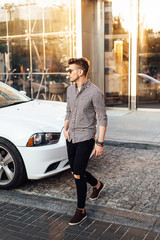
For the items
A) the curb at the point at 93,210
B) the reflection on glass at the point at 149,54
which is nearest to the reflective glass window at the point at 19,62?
the reflection on glass at the point at 149,54

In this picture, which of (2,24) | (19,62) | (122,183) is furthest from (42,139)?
(2,24)

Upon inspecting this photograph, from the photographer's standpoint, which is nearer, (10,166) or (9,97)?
(10,166)

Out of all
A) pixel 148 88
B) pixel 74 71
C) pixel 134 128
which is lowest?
pixel 134 128

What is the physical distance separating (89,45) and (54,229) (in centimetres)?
944

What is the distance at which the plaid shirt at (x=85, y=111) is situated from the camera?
3775mm

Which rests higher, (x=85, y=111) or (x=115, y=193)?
(x=85, y=111)

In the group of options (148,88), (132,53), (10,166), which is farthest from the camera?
(132,53)

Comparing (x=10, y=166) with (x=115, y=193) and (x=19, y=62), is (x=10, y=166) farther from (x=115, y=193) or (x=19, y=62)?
(x=19, y=62)

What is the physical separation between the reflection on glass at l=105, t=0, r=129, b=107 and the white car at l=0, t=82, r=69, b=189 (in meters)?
7.39

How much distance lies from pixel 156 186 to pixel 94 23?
8.80 metres

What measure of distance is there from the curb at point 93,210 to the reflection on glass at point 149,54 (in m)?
7.88

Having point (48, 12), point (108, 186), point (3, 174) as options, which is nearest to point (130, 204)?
point (108, 186)

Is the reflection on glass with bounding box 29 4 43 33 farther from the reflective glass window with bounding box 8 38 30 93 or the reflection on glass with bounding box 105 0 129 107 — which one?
the reflection on glass with bounding box 105 0 129 107

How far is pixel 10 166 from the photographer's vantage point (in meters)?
4.91
